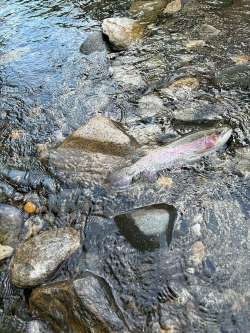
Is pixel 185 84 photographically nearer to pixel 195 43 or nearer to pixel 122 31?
pixel 195 43

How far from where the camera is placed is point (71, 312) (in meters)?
3.70

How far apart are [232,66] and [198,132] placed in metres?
2.14

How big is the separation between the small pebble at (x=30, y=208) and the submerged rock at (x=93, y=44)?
14.2 ft

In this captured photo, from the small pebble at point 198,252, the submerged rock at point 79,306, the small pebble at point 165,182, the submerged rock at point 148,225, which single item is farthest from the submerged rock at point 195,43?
the submerged rock at point 79,306

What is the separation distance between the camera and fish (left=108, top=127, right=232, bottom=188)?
16.3ft

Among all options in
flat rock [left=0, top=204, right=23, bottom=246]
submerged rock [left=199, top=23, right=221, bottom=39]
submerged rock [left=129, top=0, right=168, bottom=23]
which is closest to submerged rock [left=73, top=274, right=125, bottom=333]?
flat rock [left=0, top=204, right=23, bottom=246]

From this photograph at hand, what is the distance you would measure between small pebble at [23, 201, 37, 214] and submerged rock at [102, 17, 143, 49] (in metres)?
4.37

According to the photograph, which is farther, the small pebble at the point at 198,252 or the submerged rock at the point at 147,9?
the submerged rock at the point at 147,9

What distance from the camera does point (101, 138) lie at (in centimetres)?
559

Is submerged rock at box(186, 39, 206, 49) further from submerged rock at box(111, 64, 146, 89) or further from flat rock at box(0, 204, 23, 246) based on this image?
flat rock at box(0, 204, 23, 246)

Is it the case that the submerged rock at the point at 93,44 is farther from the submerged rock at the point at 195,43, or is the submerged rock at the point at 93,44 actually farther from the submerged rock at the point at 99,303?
the submerged rock at the point at 99,303

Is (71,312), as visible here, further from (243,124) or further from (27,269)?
(243,124)

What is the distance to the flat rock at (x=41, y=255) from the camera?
405 centimetres

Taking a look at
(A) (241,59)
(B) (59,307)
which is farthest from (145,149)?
(A) (241,59)
